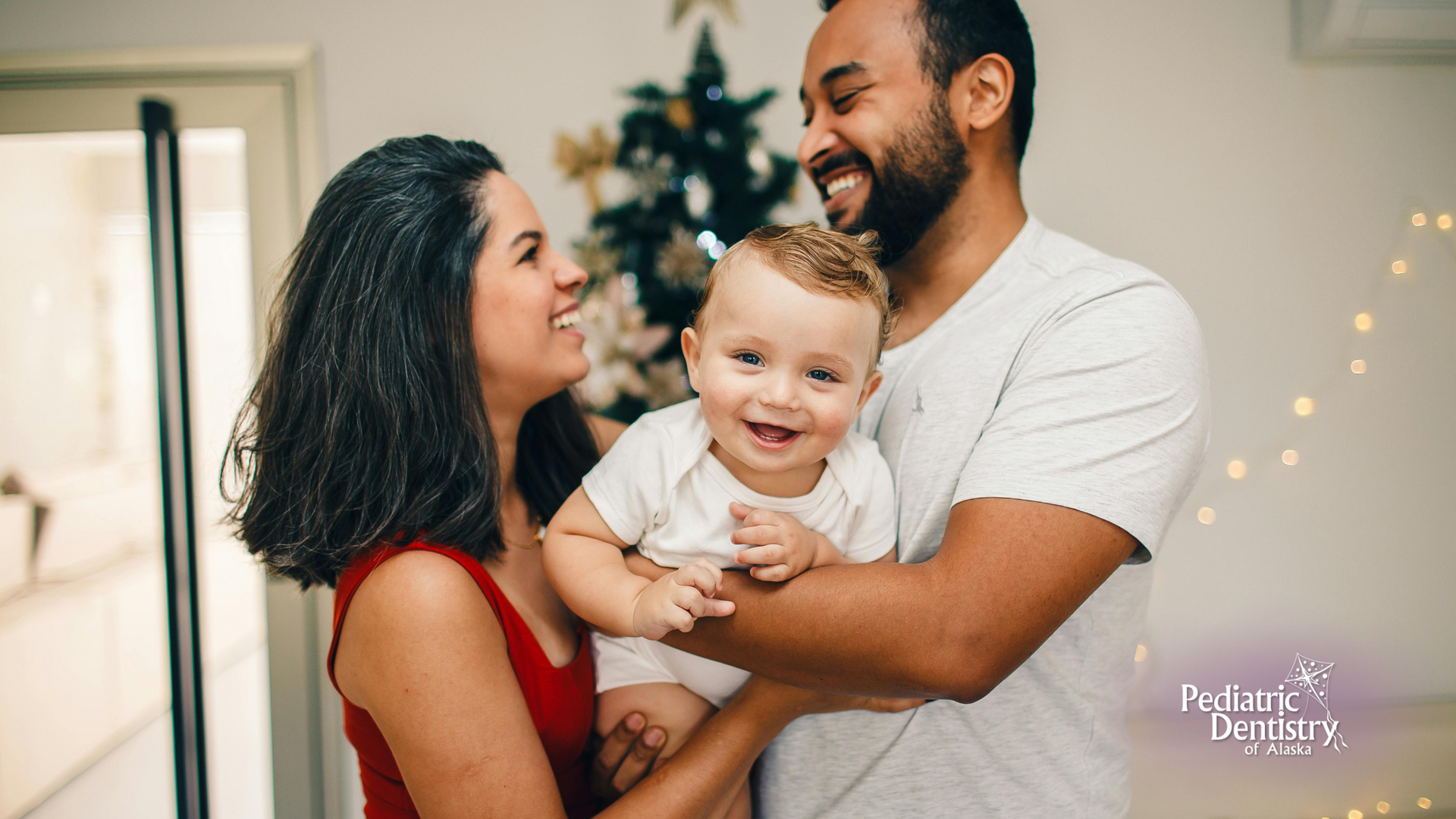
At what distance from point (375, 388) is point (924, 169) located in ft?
3.50

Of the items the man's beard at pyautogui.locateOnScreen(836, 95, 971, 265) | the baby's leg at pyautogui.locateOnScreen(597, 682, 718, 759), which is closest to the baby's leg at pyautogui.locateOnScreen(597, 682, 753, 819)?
the baby's leg at pyautogui.locateOnScreen(597, 682, 718, 759)

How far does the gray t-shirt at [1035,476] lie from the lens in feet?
2.91

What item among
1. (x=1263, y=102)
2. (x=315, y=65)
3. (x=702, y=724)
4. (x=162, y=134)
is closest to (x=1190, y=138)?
(x=1263, y=102)

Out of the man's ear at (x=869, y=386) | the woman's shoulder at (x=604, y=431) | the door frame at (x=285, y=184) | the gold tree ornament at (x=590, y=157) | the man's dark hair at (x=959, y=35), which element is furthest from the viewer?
the door frame at (x=285, y=184)

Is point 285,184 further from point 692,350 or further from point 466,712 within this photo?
point 466,712

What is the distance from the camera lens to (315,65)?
8.34 ft

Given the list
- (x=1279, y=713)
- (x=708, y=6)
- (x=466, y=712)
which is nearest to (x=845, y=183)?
(x=466, y=712)

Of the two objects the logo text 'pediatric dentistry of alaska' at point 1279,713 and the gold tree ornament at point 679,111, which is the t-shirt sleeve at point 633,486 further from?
the logo text 'pediatric dentistry of alaska' at point 1279,713

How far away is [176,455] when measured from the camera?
2.40 meters

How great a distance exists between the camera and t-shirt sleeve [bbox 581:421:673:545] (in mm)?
1015

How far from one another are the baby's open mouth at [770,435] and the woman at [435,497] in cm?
36

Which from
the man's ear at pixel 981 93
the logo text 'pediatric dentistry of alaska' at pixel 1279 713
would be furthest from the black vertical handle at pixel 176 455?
the logo text 'pediatric dentistry of alaska' at pixel 1279 713

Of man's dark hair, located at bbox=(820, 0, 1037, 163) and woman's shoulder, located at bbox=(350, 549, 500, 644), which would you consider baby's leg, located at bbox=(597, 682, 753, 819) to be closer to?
woman's shoulder, located at bbox=(350, 549, 500, 644)

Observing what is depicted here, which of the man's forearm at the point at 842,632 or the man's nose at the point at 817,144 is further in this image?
the man's nose at the point at 817,144
